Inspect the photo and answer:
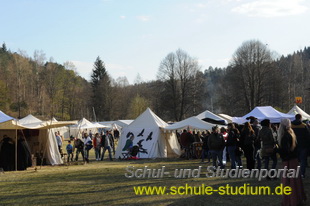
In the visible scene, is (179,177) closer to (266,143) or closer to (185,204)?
(266,143)

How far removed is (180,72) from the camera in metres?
66.1

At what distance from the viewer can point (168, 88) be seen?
64.7 meters

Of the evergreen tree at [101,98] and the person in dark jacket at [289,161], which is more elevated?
the evergreen tree at [101,98]

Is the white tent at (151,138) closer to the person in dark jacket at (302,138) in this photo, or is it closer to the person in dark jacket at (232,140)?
the person in dark jacket at (232,140)

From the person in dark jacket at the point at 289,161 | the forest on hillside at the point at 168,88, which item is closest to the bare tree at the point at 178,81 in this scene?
the forest on hillside at the point at 168,88

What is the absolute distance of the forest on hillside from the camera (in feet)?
182

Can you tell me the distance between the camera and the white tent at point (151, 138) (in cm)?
2345

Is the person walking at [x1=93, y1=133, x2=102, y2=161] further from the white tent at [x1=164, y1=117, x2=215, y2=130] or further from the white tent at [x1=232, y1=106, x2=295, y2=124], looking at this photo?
the white tent at [x1=232, y1=106, x2=295, y2=124]

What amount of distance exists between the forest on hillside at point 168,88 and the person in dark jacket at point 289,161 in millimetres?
42311

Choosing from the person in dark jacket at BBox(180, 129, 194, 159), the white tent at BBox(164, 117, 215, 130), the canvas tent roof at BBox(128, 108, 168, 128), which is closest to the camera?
the person in dark jacket at BBox(180, 129, 194, 159)

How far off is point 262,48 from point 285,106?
9.15 metres

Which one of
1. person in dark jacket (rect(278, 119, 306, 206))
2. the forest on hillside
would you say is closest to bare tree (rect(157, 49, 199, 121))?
the forest on hillside

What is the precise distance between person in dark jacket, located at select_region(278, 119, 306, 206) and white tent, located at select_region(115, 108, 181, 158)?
15.8 metres

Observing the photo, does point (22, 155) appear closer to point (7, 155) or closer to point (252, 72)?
point (7, 155)
